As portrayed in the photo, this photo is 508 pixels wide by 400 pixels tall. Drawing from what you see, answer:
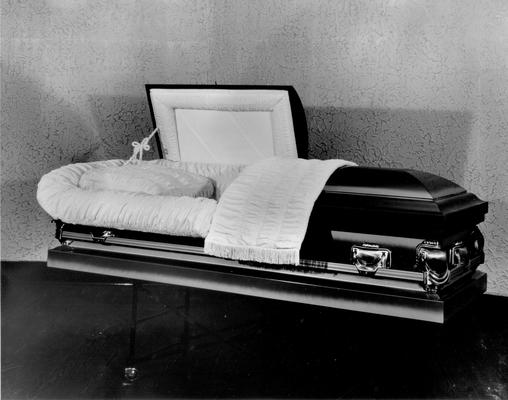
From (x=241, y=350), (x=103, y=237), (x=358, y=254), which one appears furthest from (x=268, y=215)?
(x=241, y=350)

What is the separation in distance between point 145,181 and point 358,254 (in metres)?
1.07

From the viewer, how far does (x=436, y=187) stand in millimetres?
1874

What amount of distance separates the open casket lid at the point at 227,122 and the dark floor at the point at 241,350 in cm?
86

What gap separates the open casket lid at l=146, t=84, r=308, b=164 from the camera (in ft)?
8.60

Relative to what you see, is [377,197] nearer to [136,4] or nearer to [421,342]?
[421,342]

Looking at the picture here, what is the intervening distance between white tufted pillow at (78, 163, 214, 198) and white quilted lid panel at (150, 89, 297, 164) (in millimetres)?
302

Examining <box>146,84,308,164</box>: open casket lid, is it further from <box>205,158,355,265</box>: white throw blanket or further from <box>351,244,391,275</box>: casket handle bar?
<box>351,244,391,275</box>: casket handle bar

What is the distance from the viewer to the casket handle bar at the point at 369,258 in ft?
5.89

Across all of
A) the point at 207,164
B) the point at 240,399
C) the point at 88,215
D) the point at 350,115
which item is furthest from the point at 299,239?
the point at 350,115

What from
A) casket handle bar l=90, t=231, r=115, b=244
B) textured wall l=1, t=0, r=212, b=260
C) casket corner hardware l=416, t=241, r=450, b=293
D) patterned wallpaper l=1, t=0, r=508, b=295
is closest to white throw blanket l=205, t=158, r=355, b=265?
casket corner hardware l=416, t=241, r=450, b=293

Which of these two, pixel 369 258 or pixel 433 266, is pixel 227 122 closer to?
pixel 369 258

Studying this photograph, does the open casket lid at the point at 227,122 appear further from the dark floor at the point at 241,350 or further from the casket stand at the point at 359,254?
A: the dark floor at the point at 241,350

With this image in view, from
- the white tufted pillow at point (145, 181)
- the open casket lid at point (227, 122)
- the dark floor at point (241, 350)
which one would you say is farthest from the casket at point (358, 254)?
the open casket lid at point (227, 122)

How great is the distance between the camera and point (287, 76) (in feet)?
10.8
